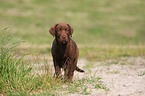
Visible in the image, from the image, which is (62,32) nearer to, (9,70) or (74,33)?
(9,70)

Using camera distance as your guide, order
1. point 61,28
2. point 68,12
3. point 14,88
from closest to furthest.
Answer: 1. point 14,88
2. point 61,28
3. point 68,12

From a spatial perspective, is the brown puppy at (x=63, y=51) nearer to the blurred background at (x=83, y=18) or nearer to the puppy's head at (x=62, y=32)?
the puppy's head at (x=62, y=32)

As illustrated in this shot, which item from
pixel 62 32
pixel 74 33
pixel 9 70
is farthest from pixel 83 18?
pixel 9 70

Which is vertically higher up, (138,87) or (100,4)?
(100,4)

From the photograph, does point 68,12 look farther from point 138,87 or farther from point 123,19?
point 138,87

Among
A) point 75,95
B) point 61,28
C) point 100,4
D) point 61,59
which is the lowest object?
point 75,95

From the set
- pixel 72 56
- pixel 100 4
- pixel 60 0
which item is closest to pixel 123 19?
pixel 100 4

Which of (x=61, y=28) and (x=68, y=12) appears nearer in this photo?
(x=61, y=28)

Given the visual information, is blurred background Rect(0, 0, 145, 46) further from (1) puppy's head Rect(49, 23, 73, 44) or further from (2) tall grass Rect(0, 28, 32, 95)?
(2) tall grass Rect(0, 28, 32, 95)

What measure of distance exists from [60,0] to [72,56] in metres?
29.0

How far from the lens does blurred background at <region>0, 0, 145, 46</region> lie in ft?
72.8

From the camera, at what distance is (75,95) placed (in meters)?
4.82

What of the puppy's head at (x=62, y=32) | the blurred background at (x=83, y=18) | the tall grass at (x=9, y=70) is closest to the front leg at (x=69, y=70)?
the puppy's head at (x=62, y=32)

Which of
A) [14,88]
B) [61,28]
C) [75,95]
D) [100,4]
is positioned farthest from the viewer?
[100,4]
